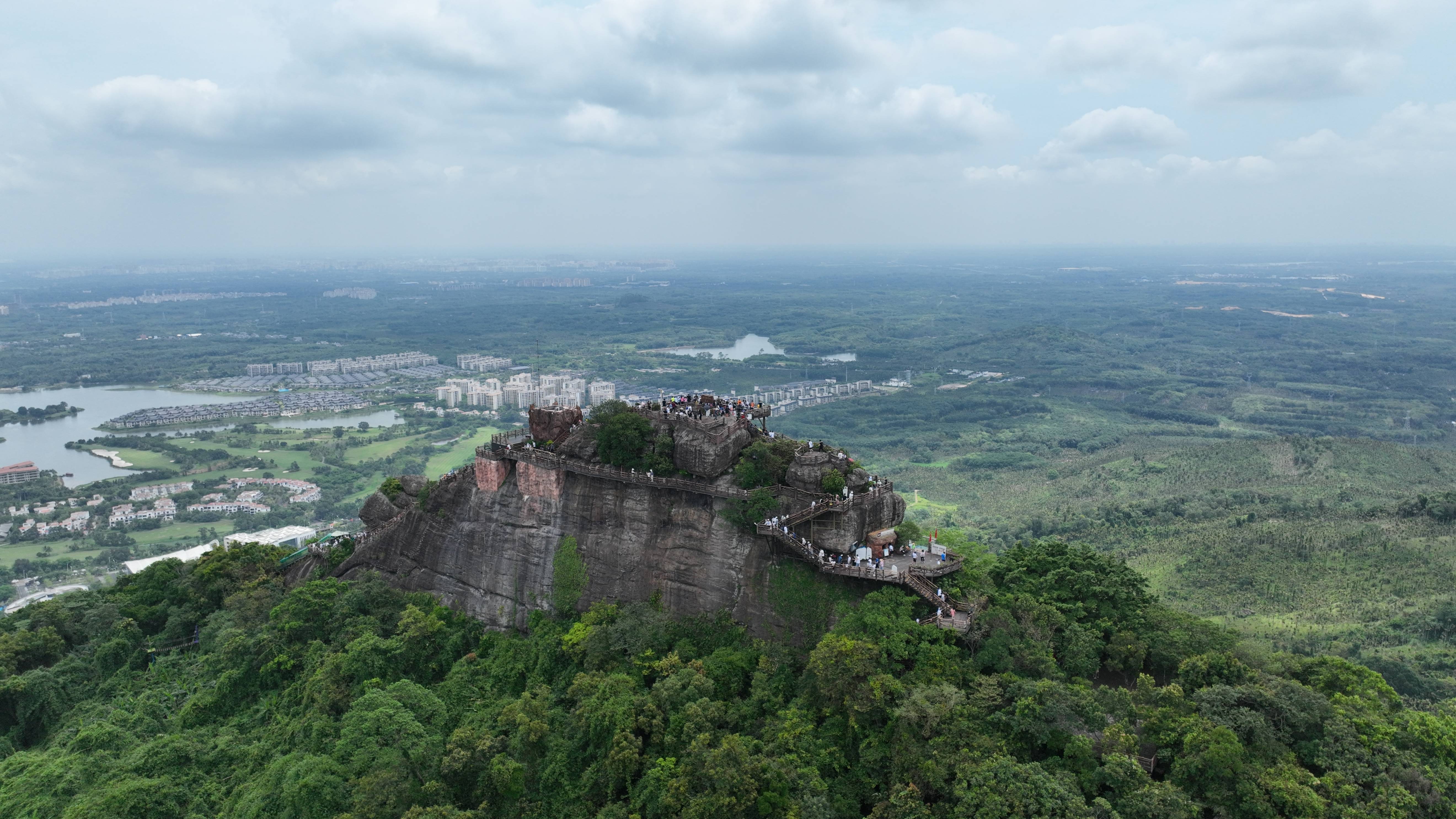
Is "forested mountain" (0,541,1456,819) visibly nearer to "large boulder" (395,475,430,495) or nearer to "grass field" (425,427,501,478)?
"large boulder" (395,475,430,495)

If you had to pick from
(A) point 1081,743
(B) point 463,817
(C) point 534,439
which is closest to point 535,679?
(B) point 463,817

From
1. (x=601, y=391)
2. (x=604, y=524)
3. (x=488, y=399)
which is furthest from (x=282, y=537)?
(x=601, y=391)

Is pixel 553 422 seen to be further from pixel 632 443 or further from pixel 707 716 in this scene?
pixel 707 716

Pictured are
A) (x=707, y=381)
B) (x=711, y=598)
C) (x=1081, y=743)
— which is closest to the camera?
(x=1081, y=743)

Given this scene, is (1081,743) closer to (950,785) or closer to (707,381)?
(950,785)

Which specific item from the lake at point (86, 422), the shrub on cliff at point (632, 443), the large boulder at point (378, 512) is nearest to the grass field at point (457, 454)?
the lake at point (86, 422)

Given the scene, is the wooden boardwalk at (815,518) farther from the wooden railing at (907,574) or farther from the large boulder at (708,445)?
the large boulder at (708,445)

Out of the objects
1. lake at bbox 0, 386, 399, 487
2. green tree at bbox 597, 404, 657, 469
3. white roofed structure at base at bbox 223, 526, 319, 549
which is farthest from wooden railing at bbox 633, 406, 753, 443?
lake at bbox 0, 386, 399, 487

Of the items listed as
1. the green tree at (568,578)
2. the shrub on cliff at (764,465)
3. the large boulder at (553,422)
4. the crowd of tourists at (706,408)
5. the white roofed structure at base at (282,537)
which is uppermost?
the crowd of tourists at (706,408)
